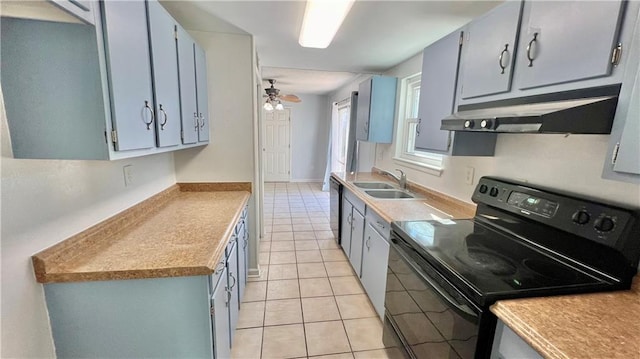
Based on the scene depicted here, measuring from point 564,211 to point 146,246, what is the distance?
1940 mm

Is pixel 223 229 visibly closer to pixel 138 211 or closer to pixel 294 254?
pixel 138 211

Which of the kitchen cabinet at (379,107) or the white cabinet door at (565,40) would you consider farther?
the kitchen cabinet at (379,107)

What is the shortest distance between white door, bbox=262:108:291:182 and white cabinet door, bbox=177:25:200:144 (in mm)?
5118

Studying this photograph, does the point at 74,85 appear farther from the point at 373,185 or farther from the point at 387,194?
the point at 373,185

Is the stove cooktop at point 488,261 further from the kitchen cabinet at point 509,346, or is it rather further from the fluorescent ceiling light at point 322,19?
the fluorescent ceiling light at point 322,19

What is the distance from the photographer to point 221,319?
1.39 m

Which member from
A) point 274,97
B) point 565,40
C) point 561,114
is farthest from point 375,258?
point 274,97

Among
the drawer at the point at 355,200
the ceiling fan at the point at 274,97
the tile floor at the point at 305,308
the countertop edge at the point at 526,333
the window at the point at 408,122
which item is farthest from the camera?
the ceiling fan at the point at 274,97

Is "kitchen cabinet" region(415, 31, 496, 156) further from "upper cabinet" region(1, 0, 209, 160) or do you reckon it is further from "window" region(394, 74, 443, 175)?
"upper cabinet" region(1, 0, 209, 160)

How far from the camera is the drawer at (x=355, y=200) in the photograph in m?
2.45

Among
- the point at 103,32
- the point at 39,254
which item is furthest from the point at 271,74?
the point at 39,254

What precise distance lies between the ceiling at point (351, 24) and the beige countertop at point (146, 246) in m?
1.38


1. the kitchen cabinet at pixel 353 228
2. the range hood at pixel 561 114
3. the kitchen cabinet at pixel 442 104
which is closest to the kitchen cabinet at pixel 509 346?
the range hood at pixel 561 114

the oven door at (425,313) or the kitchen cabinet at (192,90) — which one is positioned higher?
the kitchen cabinet at (192,90)
